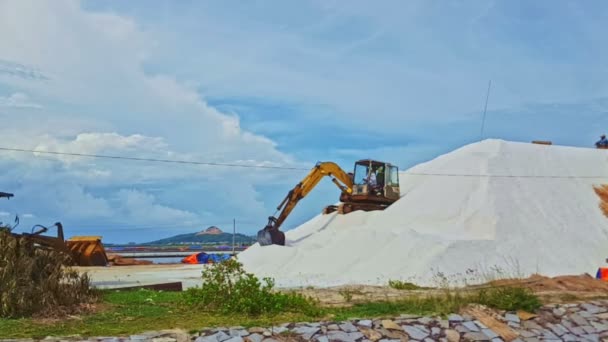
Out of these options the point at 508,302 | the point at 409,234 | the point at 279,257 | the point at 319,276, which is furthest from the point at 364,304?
the point at 279,257

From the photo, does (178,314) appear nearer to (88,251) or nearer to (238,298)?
(238,298)

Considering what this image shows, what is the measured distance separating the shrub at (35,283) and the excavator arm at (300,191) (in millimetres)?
15660

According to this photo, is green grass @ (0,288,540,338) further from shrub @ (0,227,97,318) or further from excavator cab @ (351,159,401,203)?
excavator cab @ (351,159,401,203)

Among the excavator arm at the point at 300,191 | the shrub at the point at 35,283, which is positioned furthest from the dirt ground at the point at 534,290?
the excavator arm at the point at 300,191

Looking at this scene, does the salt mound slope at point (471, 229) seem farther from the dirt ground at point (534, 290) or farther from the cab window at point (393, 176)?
the dirt ground at point (534, 290)

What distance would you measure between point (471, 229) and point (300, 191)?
8272 millimetres

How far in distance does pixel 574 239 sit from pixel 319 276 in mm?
8904

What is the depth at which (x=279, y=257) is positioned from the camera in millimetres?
23297

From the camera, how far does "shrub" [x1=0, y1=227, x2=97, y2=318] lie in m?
9.83

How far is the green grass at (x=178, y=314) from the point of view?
9008 millimetres

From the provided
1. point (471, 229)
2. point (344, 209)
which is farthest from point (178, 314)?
point (344, 209)

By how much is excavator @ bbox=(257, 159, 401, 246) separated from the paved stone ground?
16.2m

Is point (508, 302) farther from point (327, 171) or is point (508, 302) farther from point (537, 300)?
point (327, 171)

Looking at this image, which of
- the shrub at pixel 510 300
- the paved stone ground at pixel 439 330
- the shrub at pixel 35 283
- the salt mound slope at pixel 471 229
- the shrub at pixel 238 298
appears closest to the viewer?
the paved stone ground at pixel 439 330
